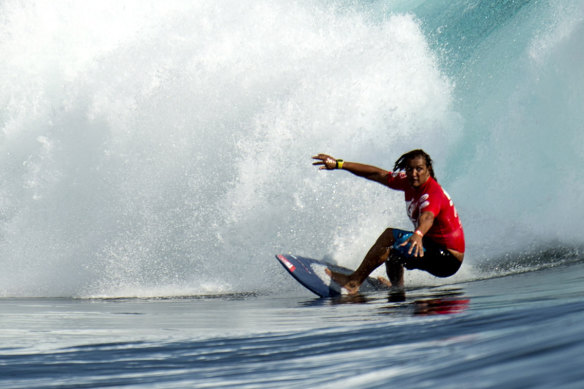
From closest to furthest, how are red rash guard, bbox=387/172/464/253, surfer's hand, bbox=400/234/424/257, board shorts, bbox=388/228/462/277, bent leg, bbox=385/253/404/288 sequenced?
surfer's hand, bbox=400/234/424/257, red rash guard, bbox=387/172/464/253, board shorts, bbox=388/228/462/277, bent leg, bbox=385/253/404/288

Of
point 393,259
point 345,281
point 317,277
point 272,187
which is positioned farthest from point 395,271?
point 272,187

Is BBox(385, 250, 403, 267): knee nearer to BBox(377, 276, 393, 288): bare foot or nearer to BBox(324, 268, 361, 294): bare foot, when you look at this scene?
BBox(377, 276, 393, 288): bare foot

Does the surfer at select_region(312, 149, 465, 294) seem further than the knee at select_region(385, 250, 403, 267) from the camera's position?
No

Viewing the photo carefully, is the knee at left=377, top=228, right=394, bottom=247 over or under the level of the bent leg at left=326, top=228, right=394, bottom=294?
over

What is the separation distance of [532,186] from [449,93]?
289 centimetres

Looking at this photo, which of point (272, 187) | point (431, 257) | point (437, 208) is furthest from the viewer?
point (272, 187)

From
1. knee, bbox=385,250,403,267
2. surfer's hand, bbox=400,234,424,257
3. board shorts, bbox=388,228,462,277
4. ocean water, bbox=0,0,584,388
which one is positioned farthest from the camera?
knee, bbox=385,250,403,267

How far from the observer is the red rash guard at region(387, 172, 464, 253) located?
6.73 metres

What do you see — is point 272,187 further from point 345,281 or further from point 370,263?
point 370,263

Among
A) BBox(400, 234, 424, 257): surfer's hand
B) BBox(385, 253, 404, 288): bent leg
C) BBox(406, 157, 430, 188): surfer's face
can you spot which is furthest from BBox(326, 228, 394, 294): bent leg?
BBox(400, 234, 424, 257): surfer's hand

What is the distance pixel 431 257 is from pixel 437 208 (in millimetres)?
471

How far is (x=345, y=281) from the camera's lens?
7.18 m

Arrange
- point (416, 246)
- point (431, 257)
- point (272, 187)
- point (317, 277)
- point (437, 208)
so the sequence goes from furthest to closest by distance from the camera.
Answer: point (272, 187) < point (317, 277) < point (431, 257) < point (437, 208) < point (416, 246)

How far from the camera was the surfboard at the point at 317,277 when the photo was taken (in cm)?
711
